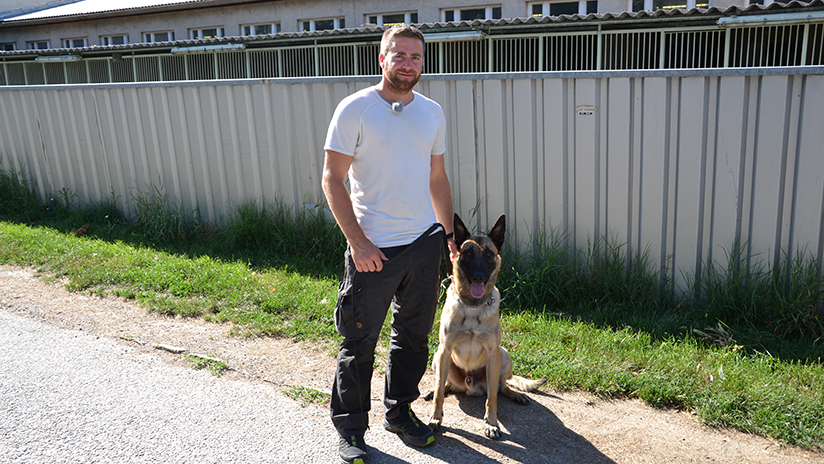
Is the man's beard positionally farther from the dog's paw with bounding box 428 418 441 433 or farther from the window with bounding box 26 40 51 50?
the window with bounding box 26 40 51 50

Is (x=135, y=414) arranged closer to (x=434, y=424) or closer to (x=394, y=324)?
(x=394, y=324)

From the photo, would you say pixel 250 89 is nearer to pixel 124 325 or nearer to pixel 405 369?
pixel 124 325

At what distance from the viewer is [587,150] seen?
529 cm

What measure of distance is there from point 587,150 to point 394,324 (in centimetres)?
281

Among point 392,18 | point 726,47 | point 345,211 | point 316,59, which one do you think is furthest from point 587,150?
point 392,18

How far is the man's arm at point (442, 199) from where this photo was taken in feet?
11.3

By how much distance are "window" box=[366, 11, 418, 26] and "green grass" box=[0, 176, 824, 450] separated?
10212 mm

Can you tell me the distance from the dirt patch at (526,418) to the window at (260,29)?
555 inches

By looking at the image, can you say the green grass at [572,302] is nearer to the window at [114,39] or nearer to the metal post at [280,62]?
the metal post at [280,62]

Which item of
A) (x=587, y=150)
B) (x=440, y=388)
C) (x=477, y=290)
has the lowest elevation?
(x=440, y=388)

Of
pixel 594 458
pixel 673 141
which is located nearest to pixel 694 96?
pixel 673 141

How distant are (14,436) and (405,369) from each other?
218 cm

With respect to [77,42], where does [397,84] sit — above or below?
below

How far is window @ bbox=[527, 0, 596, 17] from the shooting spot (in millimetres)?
13367
